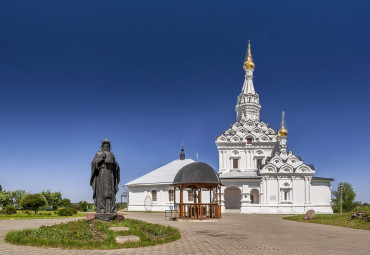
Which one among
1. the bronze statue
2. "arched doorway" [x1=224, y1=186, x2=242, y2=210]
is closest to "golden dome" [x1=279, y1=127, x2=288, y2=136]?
"arched doorway" [x1=224, y1=186, x2=242, y2=210]

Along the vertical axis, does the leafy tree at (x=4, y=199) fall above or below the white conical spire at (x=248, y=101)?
below

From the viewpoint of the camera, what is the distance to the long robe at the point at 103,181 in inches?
533

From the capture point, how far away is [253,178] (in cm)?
4203

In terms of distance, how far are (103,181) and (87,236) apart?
10.1ft

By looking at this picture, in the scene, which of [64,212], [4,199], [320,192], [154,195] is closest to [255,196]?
[320,192]

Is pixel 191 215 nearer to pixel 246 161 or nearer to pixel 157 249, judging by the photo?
pixel 157 249

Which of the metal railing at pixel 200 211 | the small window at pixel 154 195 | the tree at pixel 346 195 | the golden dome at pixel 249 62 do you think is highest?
the golden dome at pixel 249 62

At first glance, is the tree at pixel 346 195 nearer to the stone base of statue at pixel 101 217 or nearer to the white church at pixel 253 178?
the white church at pixel 253 178

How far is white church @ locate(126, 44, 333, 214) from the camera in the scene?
41.2 meters

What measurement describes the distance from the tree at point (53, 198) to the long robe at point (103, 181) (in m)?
32.8

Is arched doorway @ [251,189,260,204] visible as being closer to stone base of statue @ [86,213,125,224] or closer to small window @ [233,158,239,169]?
small window @ [233,158,239,169]

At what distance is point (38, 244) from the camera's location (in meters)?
10.2

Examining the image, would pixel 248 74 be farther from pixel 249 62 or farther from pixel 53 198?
pixel 53 198

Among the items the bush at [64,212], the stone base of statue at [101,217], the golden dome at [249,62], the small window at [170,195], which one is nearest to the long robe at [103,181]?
the stone base of statue at [101,217]
